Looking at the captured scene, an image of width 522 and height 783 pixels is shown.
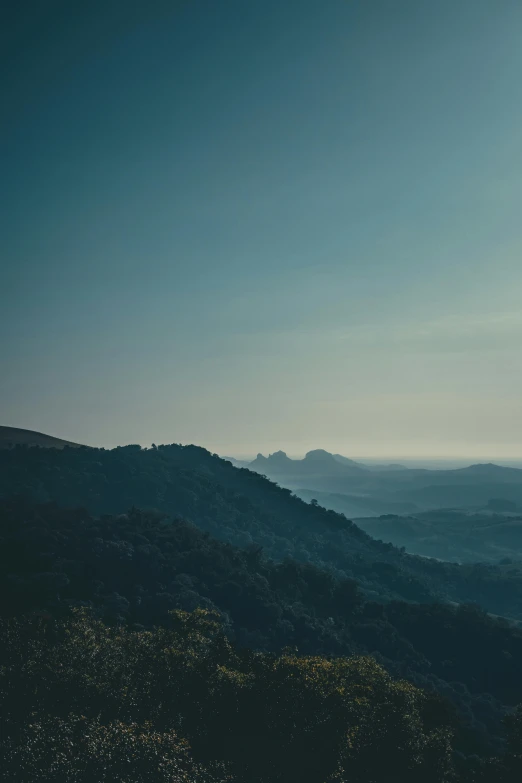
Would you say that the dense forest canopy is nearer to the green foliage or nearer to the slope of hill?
the green foliage

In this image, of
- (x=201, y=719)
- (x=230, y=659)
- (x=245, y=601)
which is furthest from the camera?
(x=245, y=601)

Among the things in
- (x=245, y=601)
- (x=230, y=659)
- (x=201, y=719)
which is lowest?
(x=245, y=601)

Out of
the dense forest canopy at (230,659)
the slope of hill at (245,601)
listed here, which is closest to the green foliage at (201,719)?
the dense forest canopy at (230,659)

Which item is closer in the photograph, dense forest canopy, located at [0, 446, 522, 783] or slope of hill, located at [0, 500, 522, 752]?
dense forest canopy, located at [0, 446, 522, 783]

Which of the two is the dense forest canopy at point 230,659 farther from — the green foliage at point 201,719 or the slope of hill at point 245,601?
the slope of hill at point 245,601

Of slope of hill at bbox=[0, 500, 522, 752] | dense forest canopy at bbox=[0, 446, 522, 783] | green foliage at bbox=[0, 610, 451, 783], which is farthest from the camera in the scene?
slope of hill at bbox=[0, 500, 522, 752]

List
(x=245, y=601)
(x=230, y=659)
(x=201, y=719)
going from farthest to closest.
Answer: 1. (x=245, y=601)
2. (x=230, y=659)
3. (x=201, y=719)

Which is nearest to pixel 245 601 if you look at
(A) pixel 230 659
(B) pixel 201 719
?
(A) pixel 230 659

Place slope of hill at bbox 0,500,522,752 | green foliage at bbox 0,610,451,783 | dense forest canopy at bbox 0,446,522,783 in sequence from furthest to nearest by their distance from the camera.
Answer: slope of hill at bbox 0,500,522,752 < dense forest canopy at bbox 0,446,522,783 < green foliage at bbox 0,610,451,783

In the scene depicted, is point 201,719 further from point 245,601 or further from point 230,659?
point 245,601

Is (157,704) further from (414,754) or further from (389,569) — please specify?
(389,569)

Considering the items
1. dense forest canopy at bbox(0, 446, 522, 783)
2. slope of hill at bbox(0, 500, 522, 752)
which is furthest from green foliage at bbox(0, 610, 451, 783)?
slope of hill at bbox(0, 500, 522, 752)

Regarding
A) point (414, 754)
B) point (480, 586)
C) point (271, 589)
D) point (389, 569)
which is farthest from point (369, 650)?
point (480, 586)

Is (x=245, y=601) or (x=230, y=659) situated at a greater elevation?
(x=230, y=659)
